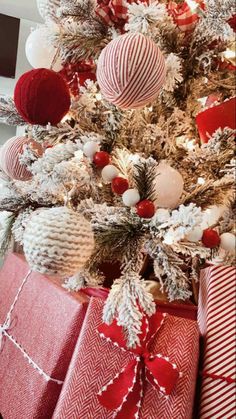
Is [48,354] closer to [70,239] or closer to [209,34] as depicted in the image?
[70,239]

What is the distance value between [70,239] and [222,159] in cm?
30

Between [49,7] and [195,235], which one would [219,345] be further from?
[49,7]

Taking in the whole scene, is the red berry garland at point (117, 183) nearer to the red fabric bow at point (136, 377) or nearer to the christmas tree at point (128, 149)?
the christmas tree at point (128, 149)

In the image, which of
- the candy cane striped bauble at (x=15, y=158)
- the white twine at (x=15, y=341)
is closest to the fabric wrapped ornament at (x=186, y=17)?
the candy cane striped bauble at (x=15, y=158)

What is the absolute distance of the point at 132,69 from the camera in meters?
0.60

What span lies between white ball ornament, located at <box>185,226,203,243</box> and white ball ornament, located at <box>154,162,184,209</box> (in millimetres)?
106

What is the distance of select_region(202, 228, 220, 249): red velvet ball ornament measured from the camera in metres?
0.60

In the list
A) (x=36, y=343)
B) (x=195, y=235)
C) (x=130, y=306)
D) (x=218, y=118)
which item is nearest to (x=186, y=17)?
(x=218, y=118)

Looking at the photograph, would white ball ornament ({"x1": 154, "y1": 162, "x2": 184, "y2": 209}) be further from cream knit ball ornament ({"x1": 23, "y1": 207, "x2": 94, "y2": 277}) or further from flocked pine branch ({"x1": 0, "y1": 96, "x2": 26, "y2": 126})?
flocked pine branch ({"x1": 0, "y1": 96, "x2": 26, "y2": 126})

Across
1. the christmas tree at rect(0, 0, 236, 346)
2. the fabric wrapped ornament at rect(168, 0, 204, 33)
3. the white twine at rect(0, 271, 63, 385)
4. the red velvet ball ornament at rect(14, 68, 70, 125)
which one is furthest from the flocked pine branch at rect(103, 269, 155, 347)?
the fabric wrapped ornament at rect(168, 0, 204, 33)

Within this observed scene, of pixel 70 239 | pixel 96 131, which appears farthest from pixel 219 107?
pixel 70 239

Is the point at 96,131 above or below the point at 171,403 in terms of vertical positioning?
above

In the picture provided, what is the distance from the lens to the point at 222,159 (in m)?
0.70

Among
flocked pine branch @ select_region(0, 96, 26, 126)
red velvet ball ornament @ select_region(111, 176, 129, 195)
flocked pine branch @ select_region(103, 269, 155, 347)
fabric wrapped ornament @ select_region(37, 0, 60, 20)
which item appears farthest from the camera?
flocked pine branch @ select_region(0, 96, 26, 126)
